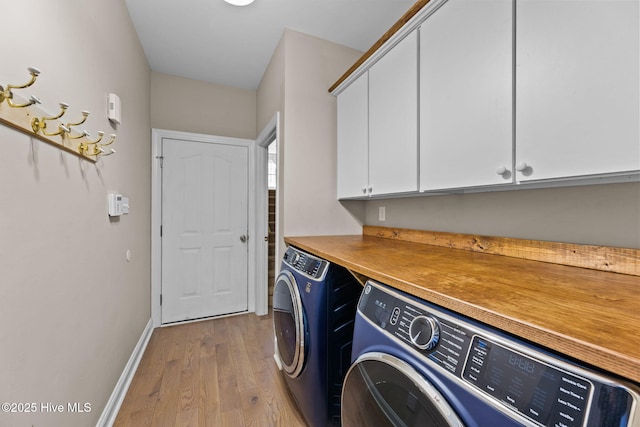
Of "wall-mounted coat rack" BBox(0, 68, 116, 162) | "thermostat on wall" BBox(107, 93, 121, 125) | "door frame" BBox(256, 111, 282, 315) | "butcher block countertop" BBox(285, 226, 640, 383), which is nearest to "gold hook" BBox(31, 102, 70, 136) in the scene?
"wall-mounted coat rack" BBox(0, 68, 116, 162)

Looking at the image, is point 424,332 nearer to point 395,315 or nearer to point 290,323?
point 395,315

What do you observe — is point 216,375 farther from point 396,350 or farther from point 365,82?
point 365,82

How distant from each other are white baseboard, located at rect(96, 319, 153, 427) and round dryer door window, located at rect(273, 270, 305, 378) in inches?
37.4

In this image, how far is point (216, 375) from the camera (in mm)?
1858

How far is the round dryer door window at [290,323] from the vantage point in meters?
1.32

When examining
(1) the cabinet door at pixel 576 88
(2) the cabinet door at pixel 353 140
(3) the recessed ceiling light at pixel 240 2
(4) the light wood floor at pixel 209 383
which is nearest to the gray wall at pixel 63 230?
(4) the light wood floor at pixel 209 383

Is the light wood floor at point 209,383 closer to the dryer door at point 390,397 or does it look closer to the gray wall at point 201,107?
the dryer door at point 390,397

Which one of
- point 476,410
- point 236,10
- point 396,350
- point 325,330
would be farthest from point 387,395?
point 236,10

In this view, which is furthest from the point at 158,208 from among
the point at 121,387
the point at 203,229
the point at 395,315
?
the point at 395,315

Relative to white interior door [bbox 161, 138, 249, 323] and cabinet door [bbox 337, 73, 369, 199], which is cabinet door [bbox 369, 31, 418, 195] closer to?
cabinet door [bbox 337, 73, 369, 199]

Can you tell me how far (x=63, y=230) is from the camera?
3.37 feet

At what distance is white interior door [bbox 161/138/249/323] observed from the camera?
271 centimetres

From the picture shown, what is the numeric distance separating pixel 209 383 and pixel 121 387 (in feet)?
1.67

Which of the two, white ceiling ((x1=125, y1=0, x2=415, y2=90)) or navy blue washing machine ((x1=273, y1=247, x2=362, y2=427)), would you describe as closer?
navy blue washing machine ((x1=273, y1=247, x2=362, y2=427))
